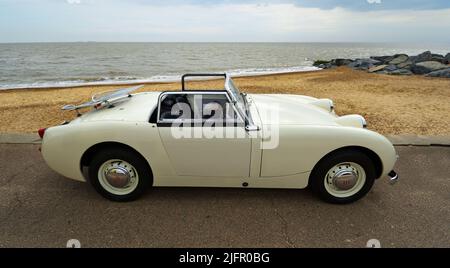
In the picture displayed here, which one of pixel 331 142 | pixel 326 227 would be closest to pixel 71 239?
pixel 326 227

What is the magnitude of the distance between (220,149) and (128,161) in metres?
0.98

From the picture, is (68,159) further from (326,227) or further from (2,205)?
(326,227)

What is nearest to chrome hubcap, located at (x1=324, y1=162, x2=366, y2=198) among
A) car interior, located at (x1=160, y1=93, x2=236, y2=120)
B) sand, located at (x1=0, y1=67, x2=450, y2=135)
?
car interior, located at (x1=160, y1=93, x2=236, y2=120)

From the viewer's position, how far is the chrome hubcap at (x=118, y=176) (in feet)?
9.19

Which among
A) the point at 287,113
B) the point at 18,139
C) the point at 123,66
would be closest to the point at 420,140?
the point at 287,113

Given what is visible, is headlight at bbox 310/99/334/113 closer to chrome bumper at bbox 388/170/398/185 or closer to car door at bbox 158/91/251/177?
chrome bumper at bbox 388/170/398/185

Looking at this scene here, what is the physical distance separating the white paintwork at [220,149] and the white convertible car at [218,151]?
10 millimetres

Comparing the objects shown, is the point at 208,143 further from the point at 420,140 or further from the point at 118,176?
the point at 420,140

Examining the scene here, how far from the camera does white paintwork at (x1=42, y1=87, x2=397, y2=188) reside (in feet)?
8.70

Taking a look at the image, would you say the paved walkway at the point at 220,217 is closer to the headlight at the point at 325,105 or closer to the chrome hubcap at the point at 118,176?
the chrome hubcap at the point at 118,176

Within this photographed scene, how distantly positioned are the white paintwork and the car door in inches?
0.4

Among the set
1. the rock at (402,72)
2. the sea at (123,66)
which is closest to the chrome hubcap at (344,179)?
the sea at (123,66)

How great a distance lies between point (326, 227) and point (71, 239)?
239cm

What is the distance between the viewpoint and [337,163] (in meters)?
2.72
